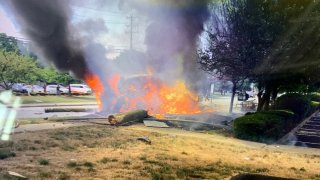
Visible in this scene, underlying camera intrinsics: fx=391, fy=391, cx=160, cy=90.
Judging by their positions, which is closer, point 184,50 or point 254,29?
point 254,29

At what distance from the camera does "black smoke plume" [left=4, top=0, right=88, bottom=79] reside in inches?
778

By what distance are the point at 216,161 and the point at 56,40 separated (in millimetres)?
14583

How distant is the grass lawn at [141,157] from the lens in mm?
7484

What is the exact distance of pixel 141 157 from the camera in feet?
29.3

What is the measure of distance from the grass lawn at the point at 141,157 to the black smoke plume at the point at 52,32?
9.18 meters

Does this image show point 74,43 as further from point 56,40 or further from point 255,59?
point 255,59

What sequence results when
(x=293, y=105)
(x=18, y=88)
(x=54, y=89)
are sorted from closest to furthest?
(x=293, y=105) → (x=18, y=88) → (x=54, y=89)

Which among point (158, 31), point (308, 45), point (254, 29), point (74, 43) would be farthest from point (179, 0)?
point (308, 45)

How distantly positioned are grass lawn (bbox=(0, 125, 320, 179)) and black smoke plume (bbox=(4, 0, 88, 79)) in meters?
9.18

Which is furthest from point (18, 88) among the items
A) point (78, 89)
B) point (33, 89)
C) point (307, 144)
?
point (307, 144)

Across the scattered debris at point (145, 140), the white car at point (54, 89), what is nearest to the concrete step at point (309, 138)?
the scattered debris at point (145, 140)

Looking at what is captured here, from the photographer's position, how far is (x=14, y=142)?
10.3 m

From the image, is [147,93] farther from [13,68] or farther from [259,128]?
[13,68]

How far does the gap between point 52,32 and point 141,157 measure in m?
13.8
